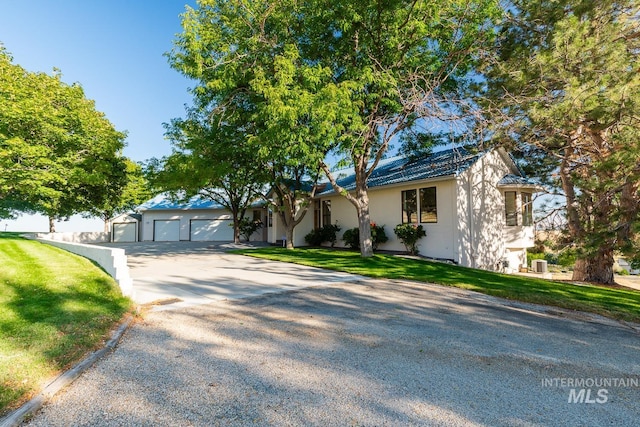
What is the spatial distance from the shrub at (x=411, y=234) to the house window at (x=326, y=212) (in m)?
5.66

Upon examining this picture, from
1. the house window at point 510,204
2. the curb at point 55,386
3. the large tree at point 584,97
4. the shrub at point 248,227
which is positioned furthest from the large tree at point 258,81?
the shrub at point 248,227

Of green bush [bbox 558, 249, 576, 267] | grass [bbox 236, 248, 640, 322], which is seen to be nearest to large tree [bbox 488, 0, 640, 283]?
green bush [bbox 558, 249, 576, 267]

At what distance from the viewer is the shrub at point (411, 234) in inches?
549

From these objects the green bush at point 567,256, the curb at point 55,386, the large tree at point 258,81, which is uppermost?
the large tree at point 258,81

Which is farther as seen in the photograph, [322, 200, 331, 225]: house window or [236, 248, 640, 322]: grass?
[322, 200, 331, 225]: house window

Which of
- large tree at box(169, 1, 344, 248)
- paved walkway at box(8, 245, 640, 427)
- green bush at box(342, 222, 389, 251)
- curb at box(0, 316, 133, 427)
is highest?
large tree at box(169, 1, 344, 248)

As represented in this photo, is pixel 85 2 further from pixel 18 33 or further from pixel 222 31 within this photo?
pixel 222 31

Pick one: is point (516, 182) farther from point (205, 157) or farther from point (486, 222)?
point (205, 157)

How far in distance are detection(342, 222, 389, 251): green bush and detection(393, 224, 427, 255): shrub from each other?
1137mm

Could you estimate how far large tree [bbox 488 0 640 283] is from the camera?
26.9 ft

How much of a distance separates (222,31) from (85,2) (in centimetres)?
508

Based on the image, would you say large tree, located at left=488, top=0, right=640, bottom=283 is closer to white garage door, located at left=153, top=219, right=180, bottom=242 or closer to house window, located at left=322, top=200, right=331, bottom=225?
house window, located at left=322, top=200, right=331, bottom=225

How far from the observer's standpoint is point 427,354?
3.93 m

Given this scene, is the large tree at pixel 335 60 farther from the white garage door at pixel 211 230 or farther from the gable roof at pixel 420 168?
the white garage door at pixel 211 230
